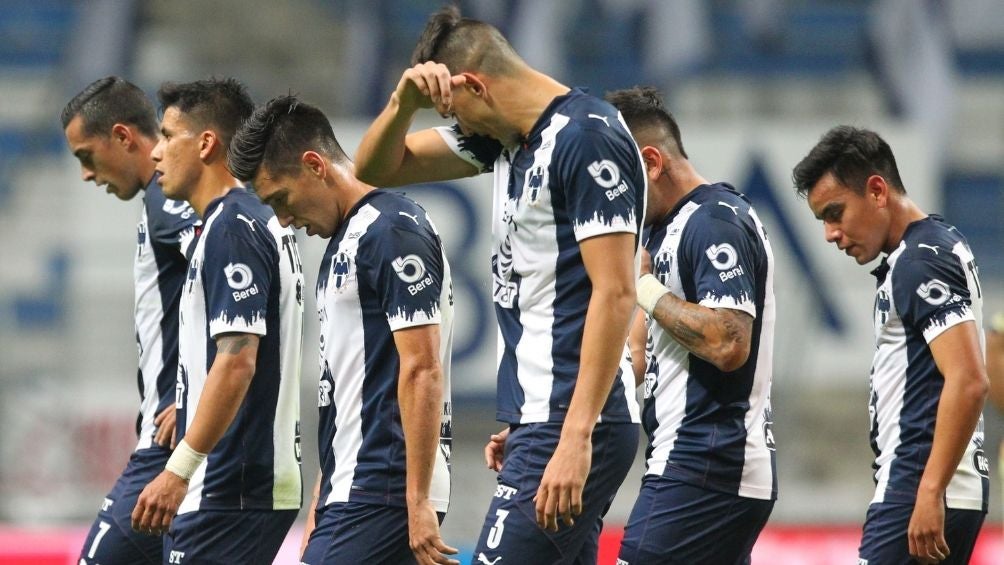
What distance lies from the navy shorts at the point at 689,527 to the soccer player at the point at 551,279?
495mm

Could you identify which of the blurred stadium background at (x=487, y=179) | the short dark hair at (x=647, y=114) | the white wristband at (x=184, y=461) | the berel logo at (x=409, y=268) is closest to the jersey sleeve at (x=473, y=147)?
the berel logo at (x=409, y=268)

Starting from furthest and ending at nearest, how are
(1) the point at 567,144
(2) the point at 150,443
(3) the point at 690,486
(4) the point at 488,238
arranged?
(4) the point at 488,238
(2) the point at 150,443
(3) the point at 690,486
(1) the point at 567,144

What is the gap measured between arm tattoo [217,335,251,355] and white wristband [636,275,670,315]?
48.7 inches

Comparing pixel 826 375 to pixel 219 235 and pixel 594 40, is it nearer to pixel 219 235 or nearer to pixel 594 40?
pixel 594 40

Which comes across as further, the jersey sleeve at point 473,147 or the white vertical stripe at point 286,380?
the white vertical stripe at point 286,380

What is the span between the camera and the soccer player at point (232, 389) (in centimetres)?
461

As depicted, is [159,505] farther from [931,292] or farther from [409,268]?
[931,292]

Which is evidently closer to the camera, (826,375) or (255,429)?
(255,429)

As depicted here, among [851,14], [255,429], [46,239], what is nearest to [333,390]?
[255,429]

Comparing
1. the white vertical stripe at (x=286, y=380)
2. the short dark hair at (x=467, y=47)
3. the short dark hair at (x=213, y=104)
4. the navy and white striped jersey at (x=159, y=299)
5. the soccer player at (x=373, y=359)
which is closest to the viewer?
the short dark hair at (x=467, y=47)

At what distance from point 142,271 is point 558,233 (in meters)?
2.20

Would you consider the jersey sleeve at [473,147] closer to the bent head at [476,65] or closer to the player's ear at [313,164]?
the bent head at [476,65]

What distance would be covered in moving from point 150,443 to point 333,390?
1365 millimetres

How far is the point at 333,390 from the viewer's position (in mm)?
4410
